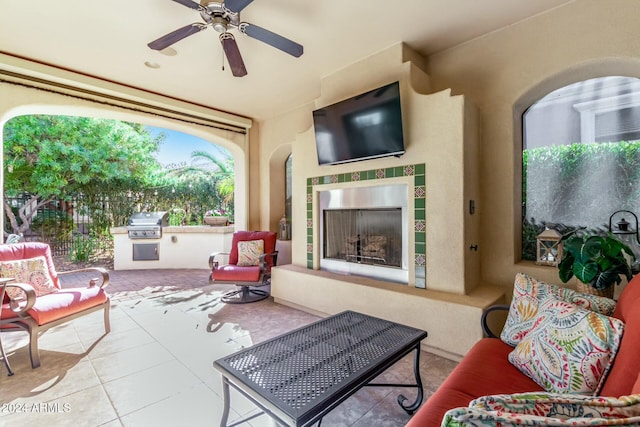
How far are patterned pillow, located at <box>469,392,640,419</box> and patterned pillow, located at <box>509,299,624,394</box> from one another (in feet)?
2.06

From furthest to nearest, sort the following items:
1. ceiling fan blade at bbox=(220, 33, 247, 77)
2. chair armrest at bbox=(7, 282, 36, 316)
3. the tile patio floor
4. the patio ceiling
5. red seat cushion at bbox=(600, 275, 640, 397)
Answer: the patio ceiling, ceiling fan blade at bbox=(220, 33, 247, 77), chair armrest at bbox=(7, 282, 36, 316), the tile patio floor, red seat cushion at bbox=(600, 275, 640, 397)

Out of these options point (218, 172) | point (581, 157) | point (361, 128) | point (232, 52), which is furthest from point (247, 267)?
point (218, 172)

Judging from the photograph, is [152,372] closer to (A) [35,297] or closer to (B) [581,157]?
(A) [35,297]

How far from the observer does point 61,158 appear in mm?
6234

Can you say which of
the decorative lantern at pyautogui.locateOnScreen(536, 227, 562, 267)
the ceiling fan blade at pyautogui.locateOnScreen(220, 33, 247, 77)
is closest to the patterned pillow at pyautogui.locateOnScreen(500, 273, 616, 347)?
the decorative lantern at pyautogui.locateOnScreen(536, 227, 562, 267)

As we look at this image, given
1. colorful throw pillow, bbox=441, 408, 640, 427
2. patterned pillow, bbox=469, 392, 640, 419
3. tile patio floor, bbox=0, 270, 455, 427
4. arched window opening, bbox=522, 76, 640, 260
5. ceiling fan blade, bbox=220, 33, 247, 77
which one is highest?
ceiling fan blade, bbox=220, 33, 247, 77

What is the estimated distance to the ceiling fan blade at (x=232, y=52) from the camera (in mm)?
2408

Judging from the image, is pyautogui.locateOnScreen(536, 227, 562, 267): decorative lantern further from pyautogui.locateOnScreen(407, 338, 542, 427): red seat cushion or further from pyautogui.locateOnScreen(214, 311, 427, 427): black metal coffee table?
pyautogui.locateOnScreen(214, 311, 427, 427): black metal coffee table

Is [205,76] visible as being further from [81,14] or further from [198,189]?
[198,189]

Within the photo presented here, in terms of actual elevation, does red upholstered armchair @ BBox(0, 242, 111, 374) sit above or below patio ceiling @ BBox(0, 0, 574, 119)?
below

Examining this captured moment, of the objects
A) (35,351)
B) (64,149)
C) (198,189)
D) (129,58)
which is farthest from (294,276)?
(64,149)

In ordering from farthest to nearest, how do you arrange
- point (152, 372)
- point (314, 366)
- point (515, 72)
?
point (515, 72) → point (152, 372) → point (314, 366)

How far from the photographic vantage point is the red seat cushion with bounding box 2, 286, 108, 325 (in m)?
2.32

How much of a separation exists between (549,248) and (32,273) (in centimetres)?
466
